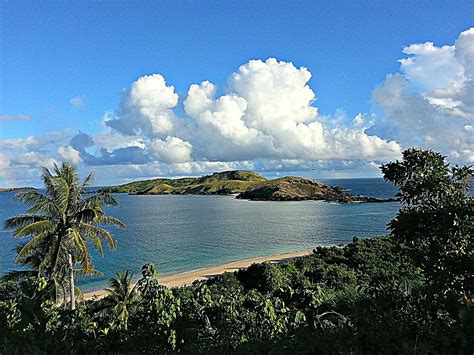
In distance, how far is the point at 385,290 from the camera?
6.57 m

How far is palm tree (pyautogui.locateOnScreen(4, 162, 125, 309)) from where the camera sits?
17859mm

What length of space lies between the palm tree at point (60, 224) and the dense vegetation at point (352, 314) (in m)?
8.99

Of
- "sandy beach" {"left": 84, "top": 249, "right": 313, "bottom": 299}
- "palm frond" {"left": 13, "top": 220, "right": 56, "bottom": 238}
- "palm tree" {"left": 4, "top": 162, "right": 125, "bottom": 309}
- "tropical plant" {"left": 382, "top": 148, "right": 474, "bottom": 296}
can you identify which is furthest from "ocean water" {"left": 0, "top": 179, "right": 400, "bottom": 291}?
"tropical plant" {"left": 382, "top": 148, "right": 474, "bottom": 296}

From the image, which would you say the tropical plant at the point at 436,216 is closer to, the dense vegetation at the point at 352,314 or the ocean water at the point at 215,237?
the dense vegetation at the point at 352,314

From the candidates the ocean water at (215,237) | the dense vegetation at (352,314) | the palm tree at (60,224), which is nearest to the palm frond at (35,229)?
the palm tree at (60,224)

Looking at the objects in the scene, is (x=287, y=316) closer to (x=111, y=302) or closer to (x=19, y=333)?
(x=19, y=333)

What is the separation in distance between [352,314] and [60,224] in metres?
16.7

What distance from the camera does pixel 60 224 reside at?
18.5 m

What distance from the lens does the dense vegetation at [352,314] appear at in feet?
12.6

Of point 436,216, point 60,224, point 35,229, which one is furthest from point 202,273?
point 436,216

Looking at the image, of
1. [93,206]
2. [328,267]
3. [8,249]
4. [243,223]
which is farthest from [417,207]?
[243,223]

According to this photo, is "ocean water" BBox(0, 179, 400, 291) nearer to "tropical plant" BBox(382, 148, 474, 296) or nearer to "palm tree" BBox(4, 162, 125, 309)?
"palm tree" BBox(4, 162, 125, 309)

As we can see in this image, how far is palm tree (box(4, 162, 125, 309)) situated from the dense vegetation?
8985mm

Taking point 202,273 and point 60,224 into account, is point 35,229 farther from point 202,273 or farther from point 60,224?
point 202,273
